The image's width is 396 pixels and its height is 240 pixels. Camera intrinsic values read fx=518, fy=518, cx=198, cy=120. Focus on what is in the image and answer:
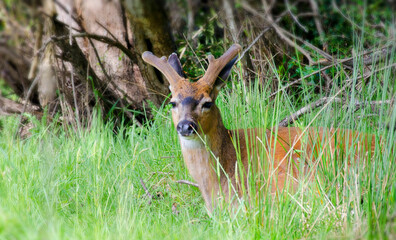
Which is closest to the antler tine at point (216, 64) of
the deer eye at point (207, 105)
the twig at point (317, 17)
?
the deer eye at point (207, 105)

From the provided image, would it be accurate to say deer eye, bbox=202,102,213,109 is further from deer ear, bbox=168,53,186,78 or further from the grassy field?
deer ear, bbox=168,53,186,78

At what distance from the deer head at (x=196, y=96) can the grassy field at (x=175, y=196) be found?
1.28 ft

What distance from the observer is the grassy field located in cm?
299

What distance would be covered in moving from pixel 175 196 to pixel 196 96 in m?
0.91

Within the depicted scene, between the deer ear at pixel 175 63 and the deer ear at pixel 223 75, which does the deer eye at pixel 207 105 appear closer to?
the deer ear at pixel 223 75

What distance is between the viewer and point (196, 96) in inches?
173

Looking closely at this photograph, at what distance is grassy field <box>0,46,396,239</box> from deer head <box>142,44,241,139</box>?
390 millimetres

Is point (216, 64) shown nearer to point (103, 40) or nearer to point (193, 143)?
point (193, 143)

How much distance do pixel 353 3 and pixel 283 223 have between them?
5.37 feet

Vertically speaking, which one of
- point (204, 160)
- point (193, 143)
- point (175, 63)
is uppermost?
point (175, 63)

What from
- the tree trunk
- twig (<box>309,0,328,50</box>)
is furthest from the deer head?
the tree trunk

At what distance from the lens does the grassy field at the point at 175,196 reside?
299 centimetres

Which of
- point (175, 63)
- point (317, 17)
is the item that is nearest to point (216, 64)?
point (175, 63)

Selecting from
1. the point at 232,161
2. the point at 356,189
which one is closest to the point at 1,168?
the point at 232,161
